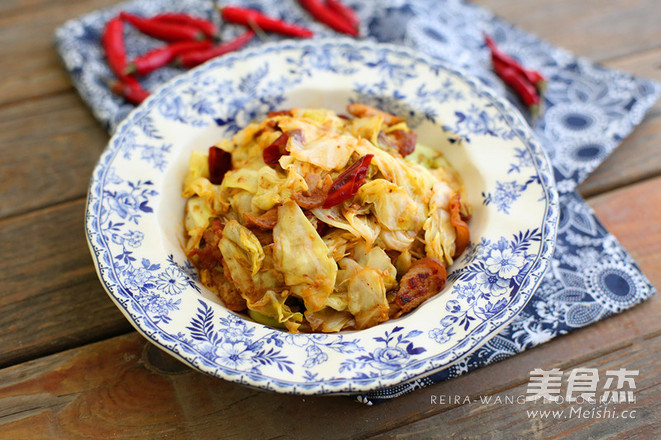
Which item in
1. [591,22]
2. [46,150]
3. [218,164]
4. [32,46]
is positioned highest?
[591,22]

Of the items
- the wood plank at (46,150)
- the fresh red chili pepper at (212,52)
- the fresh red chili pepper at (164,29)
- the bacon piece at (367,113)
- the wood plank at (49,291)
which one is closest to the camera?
the wood plank at (49,291)

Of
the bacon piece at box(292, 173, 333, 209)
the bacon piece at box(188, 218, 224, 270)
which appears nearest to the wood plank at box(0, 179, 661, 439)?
the bacon piece at box(188, 218, 224, 270)

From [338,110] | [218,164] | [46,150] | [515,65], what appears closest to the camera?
[218,164]

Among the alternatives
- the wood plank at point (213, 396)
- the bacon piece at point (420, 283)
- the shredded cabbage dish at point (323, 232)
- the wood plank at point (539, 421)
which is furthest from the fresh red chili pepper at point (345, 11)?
the wood plank at point (539, 421)

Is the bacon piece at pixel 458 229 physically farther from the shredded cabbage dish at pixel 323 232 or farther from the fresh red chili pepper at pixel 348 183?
the fresh red chili pepper at pixel 348 183

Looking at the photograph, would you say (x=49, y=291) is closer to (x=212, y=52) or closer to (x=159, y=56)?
(x=159, y=56)

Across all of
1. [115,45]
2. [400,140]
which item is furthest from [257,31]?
[400,140]

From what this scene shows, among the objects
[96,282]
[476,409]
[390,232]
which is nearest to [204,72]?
[96,282]

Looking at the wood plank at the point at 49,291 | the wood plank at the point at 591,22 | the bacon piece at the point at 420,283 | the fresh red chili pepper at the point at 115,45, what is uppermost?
the wood plank at the point at 591,22
